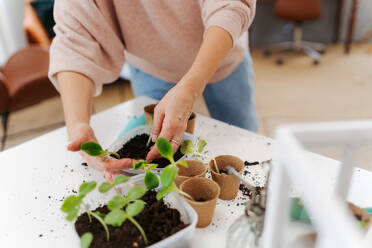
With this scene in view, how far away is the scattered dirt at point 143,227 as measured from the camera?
0.53 meters

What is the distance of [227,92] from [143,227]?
2.42 feet

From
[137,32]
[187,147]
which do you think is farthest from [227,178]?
[137,32]

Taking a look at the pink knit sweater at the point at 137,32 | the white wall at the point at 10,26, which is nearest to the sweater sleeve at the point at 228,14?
the pink knit sweater at the point at 137,32

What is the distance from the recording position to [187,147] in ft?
2.37

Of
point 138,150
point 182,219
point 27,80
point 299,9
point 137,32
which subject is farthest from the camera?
point 299,9

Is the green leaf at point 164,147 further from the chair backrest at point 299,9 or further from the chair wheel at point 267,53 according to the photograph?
the chair wheel at point 267,53

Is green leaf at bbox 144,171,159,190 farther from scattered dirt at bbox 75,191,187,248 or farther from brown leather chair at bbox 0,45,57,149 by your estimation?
brown leather chair at bbox 0,45,57,149

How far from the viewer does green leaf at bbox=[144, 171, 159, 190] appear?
593 mm

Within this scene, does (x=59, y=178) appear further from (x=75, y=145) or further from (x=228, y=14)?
(x=228, y=14)

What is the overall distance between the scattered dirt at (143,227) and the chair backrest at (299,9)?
3.09 meters

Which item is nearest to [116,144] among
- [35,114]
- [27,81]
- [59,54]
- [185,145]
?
[185,145]

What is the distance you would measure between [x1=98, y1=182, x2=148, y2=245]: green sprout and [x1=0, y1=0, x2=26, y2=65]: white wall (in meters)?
2.99

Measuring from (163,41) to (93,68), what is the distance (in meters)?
0.24

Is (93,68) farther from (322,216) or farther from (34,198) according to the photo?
(322,216)
